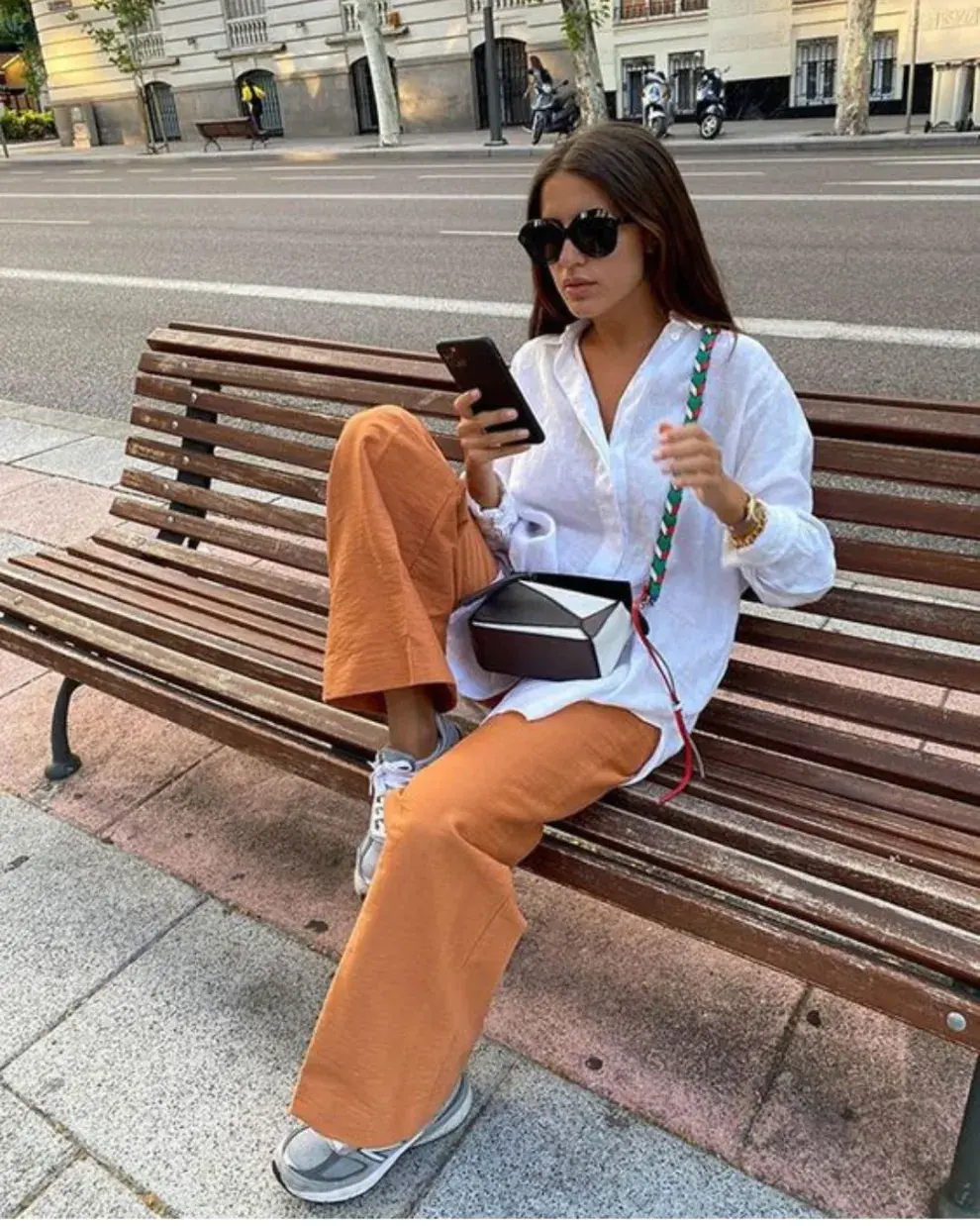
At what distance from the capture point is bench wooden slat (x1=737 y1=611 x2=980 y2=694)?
2125mm

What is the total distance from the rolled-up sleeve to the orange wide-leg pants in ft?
1.14

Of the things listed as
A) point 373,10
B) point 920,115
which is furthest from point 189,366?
point 373,10

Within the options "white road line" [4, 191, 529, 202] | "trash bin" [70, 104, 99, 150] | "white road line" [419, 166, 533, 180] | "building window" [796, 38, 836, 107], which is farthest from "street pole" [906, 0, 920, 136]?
"trash bin" [70, 104, 99, 150]

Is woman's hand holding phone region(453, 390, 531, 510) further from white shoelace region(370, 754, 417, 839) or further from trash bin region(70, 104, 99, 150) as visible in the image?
trash bin region(70, 104, 99, 150)

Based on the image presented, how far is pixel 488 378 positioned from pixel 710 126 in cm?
2014

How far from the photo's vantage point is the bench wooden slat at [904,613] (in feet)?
6.96

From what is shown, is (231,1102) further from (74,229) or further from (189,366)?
(74,229)

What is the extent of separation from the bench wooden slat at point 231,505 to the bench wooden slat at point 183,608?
0.99 feet

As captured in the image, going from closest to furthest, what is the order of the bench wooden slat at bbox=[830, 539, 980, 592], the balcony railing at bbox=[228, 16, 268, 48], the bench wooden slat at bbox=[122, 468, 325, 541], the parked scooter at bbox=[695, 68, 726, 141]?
the bench wooden slat at bbox=[830, 539, 980, 592], the bench wooden slat at bbox=[122, 468, 325, 541], the parked scooter at bbox=[695, 68, 726, 141], the balcony railing at bbox=[228, 16, 268, 48]

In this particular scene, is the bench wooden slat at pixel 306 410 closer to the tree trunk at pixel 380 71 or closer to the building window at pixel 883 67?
the building window at pixel 883 67

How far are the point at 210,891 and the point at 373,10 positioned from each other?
25.0 m

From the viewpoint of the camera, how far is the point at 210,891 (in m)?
2.54

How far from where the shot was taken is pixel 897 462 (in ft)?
7.09

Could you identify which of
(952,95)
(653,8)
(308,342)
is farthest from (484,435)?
(653,8)
